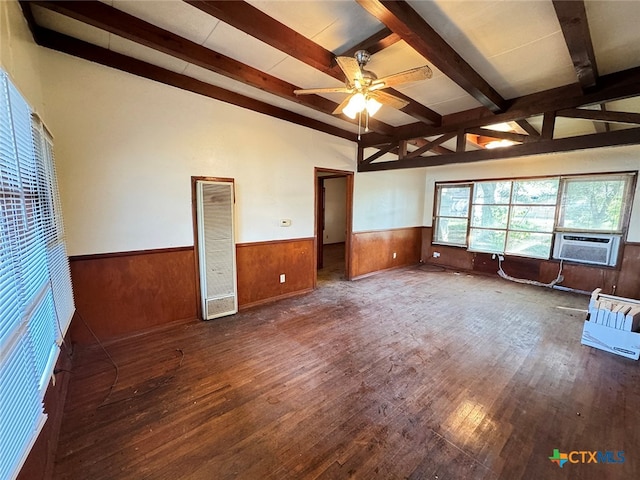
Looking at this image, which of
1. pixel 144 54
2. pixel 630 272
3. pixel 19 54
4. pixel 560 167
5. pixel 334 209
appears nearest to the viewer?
pixel 19 54

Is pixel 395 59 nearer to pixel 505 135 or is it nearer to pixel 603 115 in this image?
pixel 505 135

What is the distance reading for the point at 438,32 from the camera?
1.99m

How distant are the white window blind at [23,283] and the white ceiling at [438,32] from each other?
116 centimetres

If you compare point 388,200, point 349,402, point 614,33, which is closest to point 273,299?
point 349,402

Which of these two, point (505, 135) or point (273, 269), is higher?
point (505, 135)

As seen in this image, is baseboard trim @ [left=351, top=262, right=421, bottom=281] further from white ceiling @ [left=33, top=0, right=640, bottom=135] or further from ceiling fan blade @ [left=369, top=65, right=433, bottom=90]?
ceiling fan blade @ [left=369, top=65, right=433, bottom=90]

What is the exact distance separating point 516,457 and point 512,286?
4072mm

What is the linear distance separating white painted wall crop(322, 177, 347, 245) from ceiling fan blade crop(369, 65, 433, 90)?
6.57 meters

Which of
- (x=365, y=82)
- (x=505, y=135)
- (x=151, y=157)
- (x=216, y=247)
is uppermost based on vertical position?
(x=365, y=82)

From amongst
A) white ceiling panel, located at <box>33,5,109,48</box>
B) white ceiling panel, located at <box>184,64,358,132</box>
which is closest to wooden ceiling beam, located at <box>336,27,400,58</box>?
white ceiling panel, located at <box>184,64,358,132</box>

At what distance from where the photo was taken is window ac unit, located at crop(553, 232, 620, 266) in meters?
4.25

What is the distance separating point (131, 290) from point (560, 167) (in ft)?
22.0

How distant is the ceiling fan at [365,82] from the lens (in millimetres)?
1923

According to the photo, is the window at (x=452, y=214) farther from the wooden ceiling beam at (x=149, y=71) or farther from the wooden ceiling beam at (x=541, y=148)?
the wooden ceiling beam at (x=149, y=71)
